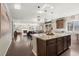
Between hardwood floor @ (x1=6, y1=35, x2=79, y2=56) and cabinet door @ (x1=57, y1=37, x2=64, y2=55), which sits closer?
hardwood floor @ (x1=6, y1=35, x2=79, y2=56)

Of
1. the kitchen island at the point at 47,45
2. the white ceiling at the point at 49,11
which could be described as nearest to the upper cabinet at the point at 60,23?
the white ceiling at the point at 49,11

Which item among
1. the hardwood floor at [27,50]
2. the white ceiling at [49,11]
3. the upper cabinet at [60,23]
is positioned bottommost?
the hardwood floor at [27,50]

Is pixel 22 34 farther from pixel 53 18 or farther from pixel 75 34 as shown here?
pixel 75 34

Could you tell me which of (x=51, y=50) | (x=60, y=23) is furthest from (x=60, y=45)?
(x=60, y=23)

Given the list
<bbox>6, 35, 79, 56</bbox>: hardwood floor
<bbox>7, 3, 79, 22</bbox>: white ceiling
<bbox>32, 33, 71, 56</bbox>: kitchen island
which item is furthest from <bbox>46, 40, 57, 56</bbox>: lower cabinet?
<bbox>7, 3, 79, 22</bbox>: white ceiling

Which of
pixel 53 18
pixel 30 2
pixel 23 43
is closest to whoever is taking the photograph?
pixel 30 2

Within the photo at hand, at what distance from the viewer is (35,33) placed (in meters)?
2.75

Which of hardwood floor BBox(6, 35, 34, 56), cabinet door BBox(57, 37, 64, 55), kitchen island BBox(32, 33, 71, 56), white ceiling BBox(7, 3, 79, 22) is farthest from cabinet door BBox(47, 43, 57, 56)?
white ceiling BBox(7, 3, 79, 22)

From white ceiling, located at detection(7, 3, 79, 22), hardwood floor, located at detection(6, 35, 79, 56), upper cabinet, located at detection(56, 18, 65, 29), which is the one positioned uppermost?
white ceiling, located at detection(7, 3, 79, 22)

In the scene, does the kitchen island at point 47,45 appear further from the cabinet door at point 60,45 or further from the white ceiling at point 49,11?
the white ceiling at point 49,11

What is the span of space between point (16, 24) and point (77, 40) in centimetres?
169

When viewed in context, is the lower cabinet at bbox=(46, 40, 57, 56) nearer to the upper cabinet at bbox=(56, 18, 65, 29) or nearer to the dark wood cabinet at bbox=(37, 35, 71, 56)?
the dark wood cabinet at bbox=(37, 35, 71, 56)

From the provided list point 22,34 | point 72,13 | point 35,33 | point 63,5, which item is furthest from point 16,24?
point 72,13

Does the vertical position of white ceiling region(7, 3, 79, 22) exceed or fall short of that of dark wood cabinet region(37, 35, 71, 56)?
it exceeds it
